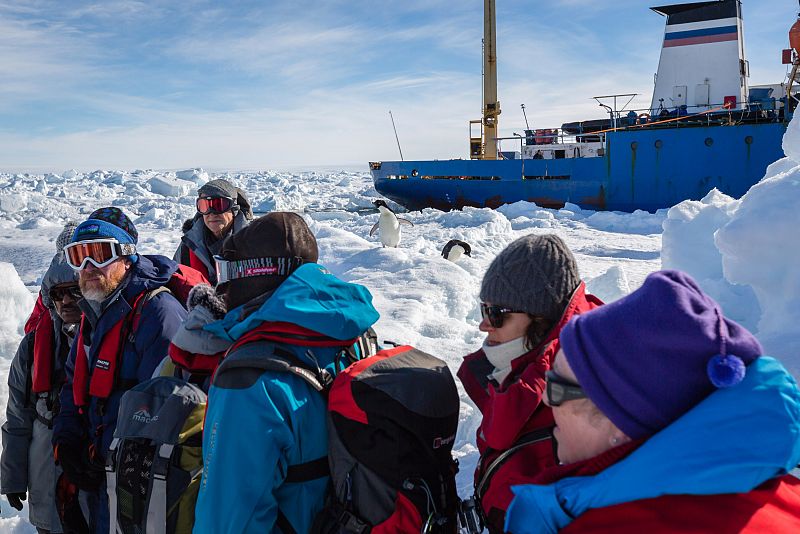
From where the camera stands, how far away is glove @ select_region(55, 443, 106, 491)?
2.06 m

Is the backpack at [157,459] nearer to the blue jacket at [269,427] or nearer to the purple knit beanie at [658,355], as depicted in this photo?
the blue jacket at [269,427]

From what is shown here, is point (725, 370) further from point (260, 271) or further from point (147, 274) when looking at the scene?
point (147, 274)

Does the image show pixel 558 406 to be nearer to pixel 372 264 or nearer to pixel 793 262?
pixel 793 262

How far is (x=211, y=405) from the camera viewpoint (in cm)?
136

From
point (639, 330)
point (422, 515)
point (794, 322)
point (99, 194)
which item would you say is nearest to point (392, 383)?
point (422, 515)

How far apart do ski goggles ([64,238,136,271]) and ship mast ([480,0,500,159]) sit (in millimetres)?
19131

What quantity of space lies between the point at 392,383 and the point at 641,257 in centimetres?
960

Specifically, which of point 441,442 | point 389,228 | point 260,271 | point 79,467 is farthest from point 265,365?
point 389,228

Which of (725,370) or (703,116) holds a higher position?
(703,116)

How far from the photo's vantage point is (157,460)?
1.56 meters

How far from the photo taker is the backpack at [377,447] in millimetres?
1365

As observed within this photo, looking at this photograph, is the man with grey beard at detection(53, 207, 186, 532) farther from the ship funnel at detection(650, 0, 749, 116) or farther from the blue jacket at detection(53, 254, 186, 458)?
the ship funnel at detection(650, 0, 749, 116)

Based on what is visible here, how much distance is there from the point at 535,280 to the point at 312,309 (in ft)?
1.91

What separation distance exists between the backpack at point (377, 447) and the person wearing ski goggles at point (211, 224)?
225 centimetres
